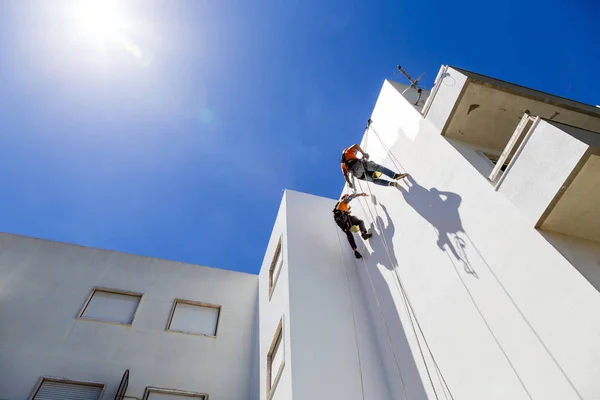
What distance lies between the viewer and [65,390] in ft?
25.0

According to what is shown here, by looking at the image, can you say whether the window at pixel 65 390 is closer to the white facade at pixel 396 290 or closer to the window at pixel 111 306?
the white facade at pixel 396 290

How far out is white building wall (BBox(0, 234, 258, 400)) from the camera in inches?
316

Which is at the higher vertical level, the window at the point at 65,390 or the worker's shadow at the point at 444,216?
the worker's shadow at the point at 444,216

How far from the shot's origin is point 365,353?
6660 millimetres

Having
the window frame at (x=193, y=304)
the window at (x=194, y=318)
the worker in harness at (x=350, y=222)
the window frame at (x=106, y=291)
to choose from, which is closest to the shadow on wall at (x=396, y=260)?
the worker in harness at (x=350, y=222)

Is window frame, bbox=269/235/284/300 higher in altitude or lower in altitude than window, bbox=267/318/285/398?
higher

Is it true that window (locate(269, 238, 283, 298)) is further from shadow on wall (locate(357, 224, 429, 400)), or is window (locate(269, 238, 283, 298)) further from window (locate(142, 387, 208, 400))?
window (locate(142, 387, 208, 400))

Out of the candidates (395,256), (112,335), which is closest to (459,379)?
(395,256)

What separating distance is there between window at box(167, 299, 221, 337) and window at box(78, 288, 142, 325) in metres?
1.00

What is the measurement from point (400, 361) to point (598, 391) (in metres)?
3.26

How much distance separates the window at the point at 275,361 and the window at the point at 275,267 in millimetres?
1641

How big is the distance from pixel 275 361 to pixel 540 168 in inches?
220

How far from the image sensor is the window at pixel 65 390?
748cm

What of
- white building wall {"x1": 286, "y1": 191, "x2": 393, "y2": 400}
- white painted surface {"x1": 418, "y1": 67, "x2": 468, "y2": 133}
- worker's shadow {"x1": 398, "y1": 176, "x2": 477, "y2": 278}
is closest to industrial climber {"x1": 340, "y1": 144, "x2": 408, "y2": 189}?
worker's shadow {"x1": 398, "y1": 176, "x2": 477, "y2": 278}
